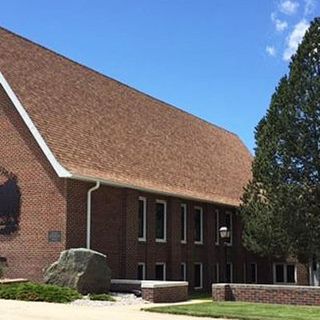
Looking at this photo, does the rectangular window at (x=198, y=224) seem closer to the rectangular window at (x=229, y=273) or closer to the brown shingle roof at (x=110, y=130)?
the brown shingle roof at (x=110, y=130)

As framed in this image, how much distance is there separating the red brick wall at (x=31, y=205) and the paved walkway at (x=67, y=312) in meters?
4.56

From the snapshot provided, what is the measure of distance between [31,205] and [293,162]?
33.9 feet

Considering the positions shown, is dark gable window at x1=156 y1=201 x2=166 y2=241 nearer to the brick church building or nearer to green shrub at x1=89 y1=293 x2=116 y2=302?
the brick church building

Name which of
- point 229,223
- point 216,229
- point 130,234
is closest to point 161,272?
point 130,234

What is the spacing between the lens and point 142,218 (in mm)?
28109

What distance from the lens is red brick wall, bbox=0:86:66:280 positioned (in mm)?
24141

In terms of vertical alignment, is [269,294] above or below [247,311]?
above

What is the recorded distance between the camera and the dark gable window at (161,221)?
29.1m

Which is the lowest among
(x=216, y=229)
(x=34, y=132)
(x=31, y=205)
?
(x=216, y=229)

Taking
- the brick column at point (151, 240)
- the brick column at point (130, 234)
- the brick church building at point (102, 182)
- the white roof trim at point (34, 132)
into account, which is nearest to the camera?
the white roof trim at point (34, 132)

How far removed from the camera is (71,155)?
25.0 meters

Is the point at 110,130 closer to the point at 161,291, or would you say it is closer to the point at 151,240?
the point at 151,240

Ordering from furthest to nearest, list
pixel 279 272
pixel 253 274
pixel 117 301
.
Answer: pixel 279 272 → pixel 253 274 → pixel 117 301

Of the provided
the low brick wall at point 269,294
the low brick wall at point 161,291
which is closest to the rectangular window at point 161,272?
the low brick wall at point 161,291
